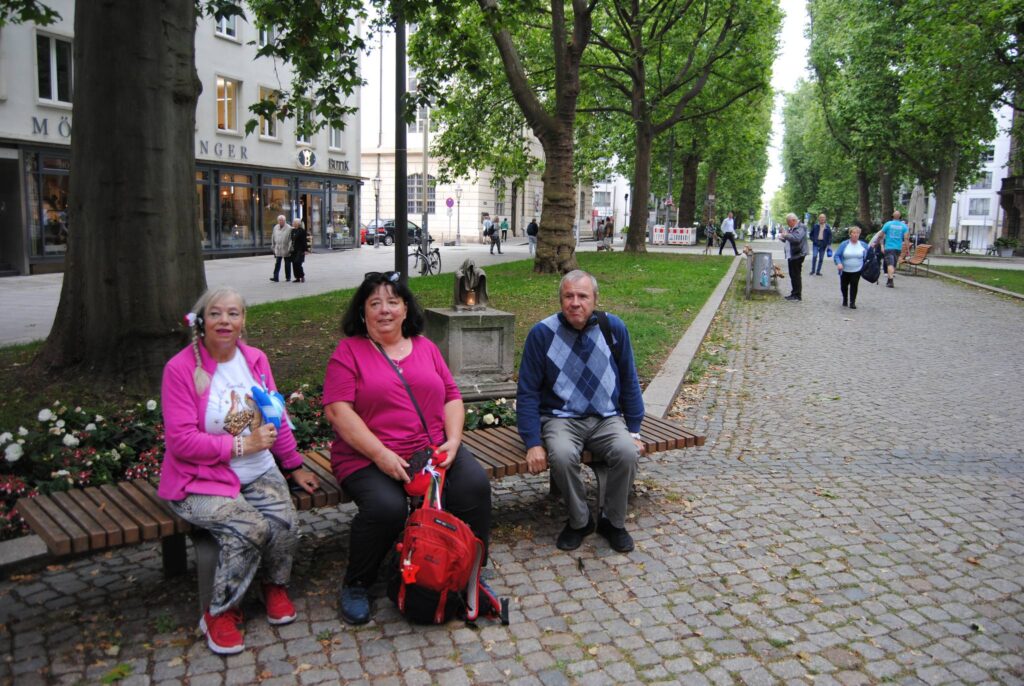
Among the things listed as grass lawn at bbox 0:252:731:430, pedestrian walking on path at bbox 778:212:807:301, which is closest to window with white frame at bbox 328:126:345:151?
grass lawn at bbox 0:252:731:430

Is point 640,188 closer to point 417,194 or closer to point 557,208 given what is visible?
point 557,208

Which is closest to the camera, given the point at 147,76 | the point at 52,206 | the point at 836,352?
the point at 147,76

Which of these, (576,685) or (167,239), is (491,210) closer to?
(167,239)

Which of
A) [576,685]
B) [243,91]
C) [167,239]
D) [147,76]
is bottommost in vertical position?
[576,685]

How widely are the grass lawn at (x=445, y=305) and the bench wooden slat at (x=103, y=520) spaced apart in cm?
209

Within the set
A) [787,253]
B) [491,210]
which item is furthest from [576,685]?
[491,210]

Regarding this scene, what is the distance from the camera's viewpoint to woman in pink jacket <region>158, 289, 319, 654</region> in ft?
11.3

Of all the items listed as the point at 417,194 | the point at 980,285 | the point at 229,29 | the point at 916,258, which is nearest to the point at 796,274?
the point at 980,285

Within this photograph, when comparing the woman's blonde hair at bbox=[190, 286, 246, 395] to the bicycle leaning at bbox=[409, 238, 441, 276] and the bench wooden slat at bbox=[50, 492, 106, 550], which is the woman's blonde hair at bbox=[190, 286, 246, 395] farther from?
the bicycle leaning at bbox=[409, 238, 441, 276]

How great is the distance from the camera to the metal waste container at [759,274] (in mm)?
18500

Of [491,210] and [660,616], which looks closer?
[660,616]

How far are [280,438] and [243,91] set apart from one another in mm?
28746

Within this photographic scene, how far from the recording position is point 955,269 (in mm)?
28312

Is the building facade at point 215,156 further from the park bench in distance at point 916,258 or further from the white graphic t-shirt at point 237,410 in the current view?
the park bench in distance at point 916,258
